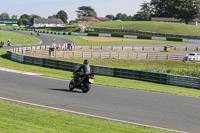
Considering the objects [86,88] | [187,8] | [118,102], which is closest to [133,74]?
[86,88]

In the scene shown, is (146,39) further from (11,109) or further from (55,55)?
(11,109)

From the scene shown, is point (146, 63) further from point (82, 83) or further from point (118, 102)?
point (118, 102)

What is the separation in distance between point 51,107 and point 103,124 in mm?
3574

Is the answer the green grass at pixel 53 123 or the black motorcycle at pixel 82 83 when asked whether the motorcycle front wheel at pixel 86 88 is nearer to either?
the black motorcycle at pixel 82 83

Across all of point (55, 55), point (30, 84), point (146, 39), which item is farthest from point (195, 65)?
point (146, 39)

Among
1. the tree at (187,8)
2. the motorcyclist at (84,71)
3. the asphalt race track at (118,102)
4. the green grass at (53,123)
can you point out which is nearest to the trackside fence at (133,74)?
the asphalt race track at (118,102)

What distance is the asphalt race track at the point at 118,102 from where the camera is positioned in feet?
41.9

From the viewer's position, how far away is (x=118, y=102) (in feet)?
52.0

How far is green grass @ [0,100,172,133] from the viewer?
10.1 m

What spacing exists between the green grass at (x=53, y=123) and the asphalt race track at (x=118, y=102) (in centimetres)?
102

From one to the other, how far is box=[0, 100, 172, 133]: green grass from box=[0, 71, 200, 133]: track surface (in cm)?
107

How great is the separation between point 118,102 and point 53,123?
5.46 meters

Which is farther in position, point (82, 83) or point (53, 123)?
point (82, 83)

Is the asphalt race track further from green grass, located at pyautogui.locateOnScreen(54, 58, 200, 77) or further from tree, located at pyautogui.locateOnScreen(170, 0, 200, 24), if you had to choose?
tree, located at pyautogui.locateOnScreen(170, 0, 200, 24)
